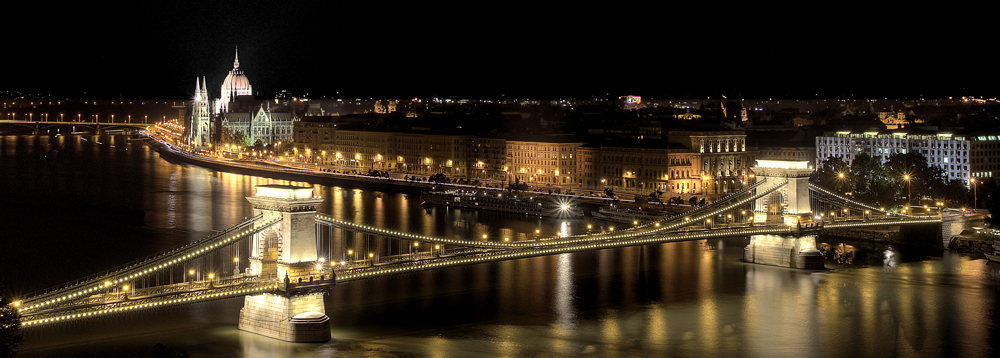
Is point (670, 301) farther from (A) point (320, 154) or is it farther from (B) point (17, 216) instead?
(A) point (320, 154)

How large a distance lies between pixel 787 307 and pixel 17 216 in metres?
20.9

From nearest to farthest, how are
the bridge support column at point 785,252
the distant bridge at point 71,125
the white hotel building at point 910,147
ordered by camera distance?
the bridge support column at point 785,252 → the white hotel building at point 910,147 → the distant bridge at point 71,125

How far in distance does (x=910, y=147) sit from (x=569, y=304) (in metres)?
23.1

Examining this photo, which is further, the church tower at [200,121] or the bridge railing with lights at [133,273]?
the church tower at [200,121]

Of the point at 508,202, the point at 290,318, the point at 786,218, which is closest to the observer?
the point at 290,318

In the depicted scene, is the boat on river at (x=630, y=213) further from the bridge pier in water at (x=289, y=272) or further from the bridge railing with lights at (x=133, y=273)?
the bridge railing with lights at (x=133, y=273)

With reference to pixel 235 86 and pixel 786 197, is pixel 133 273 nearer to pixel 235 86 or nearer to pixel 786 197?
pixel 786 197

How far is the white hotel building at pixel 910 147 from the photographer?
126 ft

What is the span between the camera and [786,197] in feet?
89.1

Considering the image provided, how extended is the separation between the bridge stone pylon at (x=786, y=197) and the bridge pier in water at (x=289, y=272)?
40.6 ft

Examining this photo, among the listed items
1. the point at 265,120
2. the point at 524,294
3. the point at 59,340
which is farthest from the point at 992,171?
the point at 265,120

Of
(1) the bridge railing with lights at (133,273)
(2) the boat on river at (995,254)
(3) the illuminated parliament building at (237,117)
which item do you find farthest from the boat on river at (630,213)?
(3) the illuminated parliament building at (237,117)

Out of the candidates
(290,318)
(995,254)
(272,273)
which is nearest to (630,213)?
(995,254)

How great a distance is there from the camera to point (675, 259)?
2625 centimetres
